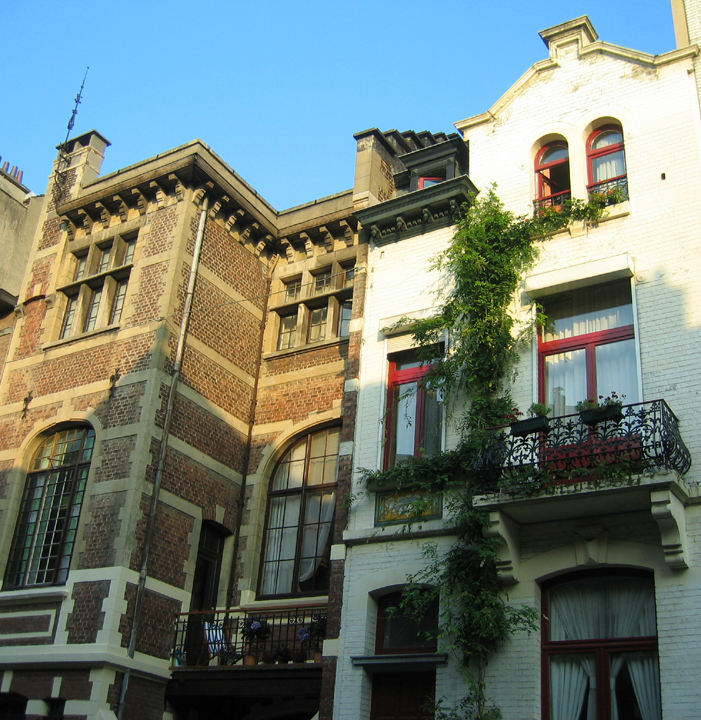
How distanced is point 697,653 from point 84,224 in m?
14.7

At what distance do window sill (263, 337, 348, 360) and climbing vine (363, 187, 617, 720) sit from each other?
12.0ft

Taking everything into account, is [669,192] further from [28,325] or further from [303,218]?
[28,325]

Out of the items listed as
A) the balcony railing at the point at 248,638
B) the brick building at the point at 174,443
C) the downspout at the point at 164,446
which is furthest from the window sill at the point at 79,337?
the balcony railing at the point at 248,638

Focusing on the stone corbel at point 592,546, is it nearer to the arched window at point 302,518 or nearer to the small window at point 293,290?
the arched window at point 302,518

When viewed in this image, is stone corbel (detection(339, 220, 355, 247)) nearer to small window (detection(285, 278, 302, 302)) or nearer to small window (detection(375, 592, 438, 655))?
small window (detection(285, 278, 302, 302))

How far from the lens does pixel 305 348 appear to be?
59.1 feet

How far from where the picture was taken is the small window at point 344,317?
18125 millimetres

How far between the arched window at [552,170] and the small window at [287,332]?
637cm

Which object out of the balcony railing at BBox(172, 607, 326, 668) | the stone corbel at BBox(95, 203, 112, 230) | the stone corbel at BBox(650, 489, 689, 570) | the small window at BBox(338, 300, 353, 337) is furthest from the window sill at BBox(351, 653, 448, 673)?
the stone corbel at BBox(95, 203, 112, 230)

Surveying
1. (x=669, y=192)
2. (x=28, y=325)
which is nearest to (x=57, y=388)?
(x=28, y=325)

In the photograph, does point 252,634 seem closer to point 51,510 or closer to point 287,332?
point 51,510

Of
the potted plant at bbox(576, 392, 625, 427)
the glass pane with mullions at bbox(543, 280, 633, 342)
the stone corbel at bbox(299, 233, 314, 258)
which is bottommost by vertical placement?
the potted plant at bbox(576, 392, 625, 427)

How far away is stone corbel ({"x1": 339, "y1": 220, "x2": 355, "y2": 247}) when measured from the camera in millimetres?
18750

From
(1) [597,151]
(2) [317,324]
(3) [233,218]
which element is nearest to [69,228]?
(3) [233,218]
